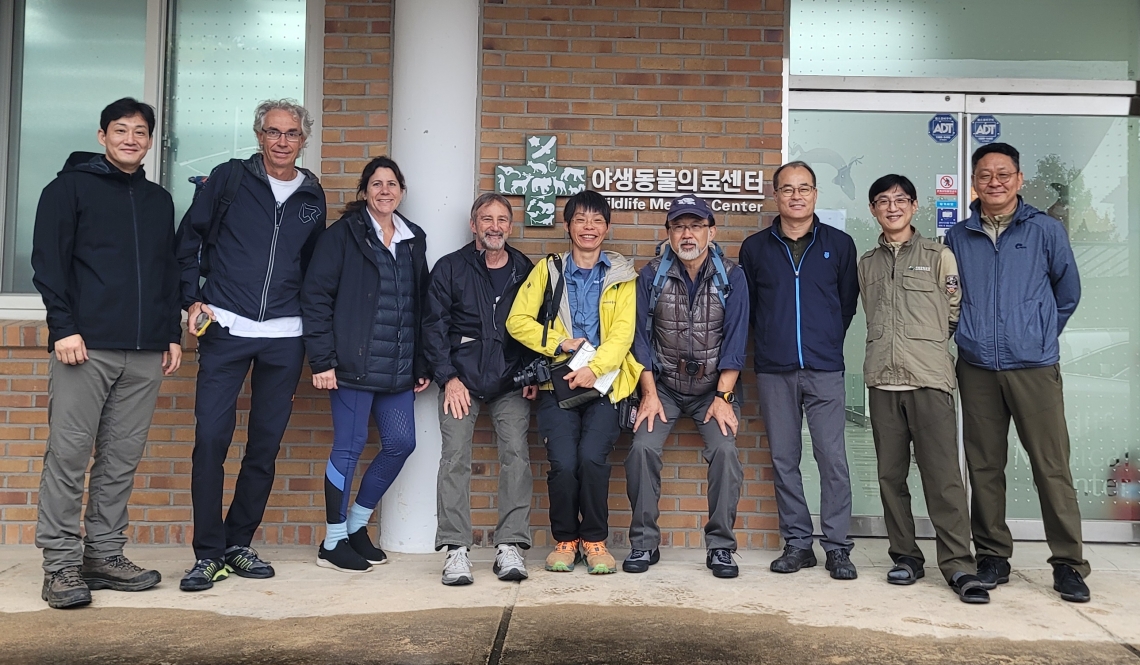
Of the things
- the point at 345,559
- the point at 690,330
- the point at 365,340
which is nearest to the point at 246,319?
the point at 365,340

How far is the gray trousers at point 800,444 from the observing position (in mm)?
4598

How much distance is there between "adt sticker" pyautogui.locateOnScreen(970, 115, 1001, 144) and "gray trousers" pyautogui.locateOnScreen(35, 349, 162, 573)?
14.5ft

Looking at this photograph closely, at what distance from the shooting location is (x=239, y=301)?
13.9ft

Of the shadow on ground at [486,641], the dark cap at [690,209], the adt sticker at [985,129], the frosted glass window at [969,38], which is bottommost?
the shadow on ground at [486,641]

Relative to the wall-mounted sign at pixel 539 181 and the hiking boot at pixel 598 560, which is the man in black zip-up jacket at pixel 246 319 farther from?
the hiking boot at pixel 598 560

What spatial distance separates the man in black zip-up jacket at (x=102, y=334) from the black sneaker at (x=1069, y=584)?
3.93 meters

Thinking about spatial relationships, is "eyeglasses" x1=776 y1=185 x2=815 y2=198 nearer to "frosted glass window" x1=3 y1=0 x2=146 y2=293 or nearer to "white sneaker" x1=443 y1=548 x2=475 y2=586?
"white sneaker" x1=443 y1=548 x2=475 y2=586

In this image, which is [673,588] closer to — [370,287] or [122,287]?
[370,287]

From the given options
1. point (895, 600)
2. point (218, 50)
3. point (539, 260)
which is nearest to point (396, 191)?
point (539, 260)

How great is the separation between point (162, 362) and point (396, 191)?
4.29ft

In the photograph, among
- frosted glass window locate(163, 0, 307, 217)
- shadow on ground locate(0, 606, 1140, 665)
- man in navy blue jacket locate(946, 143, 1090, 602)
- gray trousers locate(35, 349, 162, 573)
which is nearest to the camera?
shadow on ground locate(0, 606, 1140, 665)

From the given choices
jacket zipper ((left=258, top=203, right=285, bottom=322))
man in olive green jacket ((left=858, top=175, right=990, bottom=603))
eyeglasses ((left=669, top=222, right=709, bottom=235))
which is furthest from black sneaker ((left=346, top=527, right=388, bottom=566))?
man in olive green jacket ((left=858, top=175, right=990, bottom=603))

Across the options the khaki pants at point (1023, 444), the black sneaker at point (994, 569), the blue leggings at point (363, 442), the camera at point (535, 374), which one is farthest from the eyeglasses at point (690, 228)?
the black sneaker at point (994, 569)

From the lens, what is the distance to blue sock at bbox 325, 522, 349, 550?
4.53 meters
